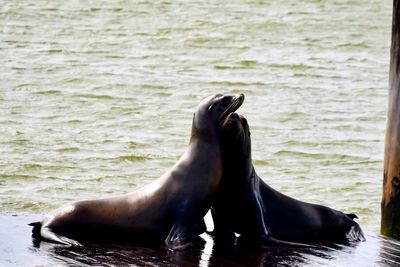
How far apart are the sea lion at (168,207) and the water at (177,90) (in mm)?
3382

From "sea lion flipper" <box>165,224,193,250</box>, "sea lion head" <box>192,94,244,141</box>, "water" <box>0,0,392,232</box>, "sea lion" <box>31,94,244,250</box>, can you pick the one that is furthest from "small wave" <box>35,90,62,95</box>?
"sea lion flipper" <box>165,224,193,250</box>

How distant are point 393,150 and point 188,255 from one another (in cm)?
185

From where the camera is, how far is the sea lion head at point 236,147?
7.43 m

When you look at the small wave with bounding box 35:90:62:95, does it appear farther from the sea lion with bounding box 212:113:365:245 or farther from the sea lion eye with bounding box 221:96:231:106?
the sea lion eye with bounding box 221:96:231:106

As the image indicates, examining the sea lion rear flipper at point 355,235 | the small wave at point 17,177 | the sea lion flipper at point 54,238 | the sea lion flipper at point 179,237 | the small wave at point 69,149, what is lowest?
the small wave at point 17,177

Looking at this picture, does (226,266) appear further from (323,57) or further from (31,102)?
(323,57)

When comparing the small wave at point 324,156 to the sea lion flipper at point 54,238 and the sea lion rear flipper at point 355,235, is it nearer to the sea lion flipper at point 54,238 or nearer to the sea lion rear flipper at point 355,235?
the sea lion rear flipper at point 355,235

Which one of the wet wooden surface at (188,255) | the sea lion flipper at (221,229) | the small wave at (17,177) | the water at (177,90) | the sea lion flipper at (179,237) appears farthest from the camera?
the water at (177,90)

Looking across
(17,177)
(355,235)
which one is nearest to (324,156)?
(17,177)

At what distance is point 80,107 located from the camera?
49.3 ft

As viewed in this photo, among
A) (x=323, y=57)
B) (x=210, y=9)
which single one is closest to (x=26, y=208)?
(x=323, y=57)

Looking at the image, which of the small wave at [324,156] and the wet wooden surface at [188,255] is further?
the small wave at [324,156]

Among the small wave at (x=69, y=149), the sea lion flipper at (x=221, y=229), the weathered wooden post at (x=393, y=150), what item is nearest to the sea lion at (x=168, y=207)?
the sea lion flipper at (x=221, y=229)

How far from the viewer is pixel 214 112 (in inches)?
293
